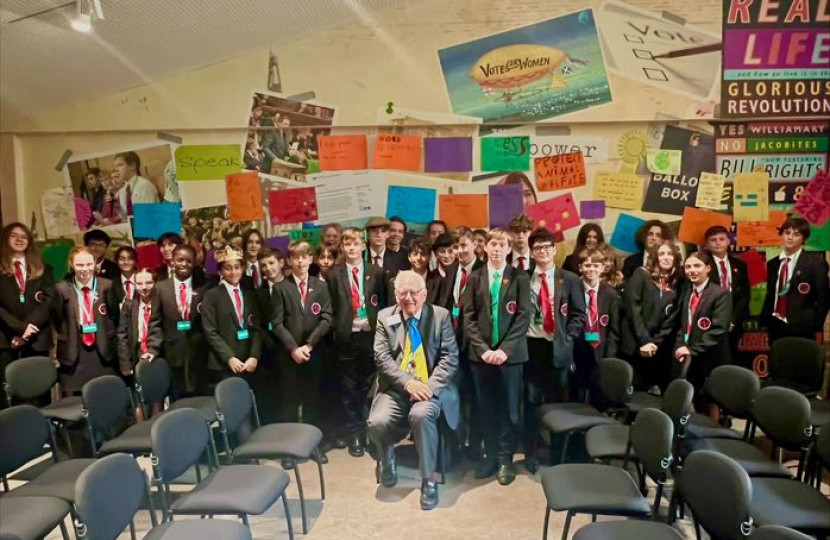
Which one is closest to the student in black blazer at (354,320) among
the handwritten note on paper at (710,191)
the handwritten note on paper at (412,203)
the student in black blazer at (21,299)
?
the handwritten note on paper at (412,203)

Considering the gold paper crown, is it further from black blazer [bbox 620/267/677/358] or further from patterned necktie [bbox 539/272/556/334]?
black blazer [bbox 620/267/677/358]

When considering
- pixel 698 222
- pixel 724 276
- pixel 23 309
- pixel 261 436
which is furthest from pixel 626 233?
pixel 23 309

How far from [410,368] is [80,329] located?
2462 mm

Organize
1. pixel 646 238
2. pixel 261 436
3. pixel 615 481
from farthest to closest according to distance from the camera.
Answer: pixel 646 238 → pixel 261 436 → pixel 615 481

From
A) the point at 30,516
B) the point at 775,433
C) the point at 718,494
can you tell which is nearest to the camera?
the point at 718,494

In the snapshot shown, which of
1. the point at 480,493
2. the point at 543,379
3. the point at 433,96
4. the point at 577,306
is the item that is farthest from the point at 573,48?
the point at 480,493

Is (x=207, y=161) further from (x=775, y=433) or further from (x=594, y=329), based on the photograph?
(x=775, y=433)

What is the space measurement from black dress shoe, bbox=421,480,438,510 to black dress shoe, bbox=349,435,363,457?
34.2 inches

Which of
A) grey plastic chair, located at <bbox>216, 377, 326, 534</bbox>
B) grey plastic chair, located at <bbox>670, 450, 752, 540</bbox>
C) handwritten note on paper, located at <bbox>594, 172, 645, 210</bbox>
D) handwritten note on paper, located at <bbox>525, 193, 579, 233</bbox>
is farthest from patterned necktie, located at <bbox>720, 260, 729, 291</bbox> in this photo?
grey plastic chair, located at <bbox>216, 377, 326, 534</bbox>

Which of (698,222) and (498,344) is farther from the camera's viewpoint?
(698,222)

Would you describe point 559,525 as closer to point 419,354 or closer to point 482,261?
point 419,354

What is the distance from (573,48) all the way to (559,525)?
4157mm

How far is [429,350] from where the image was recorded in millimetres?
3945

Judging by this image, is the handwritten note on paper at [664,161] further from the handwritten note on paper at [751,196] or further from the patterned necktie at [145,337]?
the patterned necktie at [145,337]
